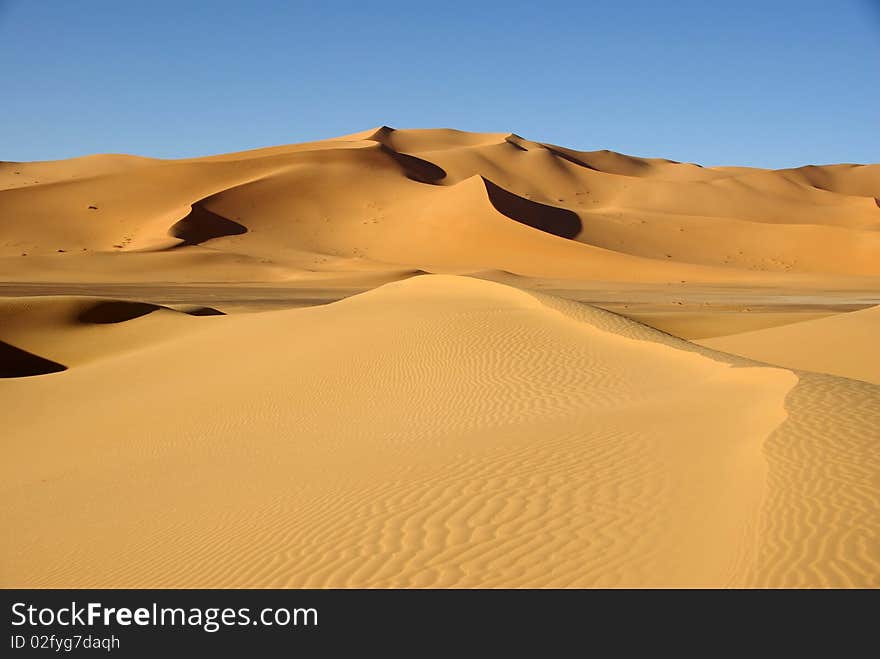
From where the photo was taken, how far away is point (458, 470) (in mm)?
7184

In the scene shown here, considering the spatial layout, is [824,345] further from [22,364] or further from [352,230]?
[352,230]

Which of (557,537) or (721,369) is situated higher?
(721,369)

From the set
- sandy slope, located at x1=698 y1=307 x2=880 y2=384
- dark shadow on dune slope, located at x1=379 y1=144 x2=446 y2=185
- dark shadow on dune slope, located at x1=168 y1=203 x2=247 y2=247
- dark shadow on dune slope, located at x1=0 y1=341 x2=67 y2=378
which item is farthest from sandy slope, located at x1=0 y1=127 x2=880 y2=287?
sandy slope, located at x1=698 y1=307 x2=880 y2=384

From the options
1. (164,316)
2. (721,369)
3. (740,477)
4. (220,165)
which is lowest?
(740,477)

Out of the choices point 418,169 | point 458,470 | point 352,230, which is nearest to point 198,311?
point 458,470

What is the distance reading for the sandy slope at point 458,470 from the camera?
521 cm

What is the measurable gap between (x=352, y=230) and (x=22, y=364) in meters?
45.7

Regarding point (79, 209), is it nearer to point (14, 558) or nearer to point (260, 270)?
point (260, 270)

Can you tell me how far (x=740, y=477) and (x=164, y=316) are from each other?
22.1 metres
